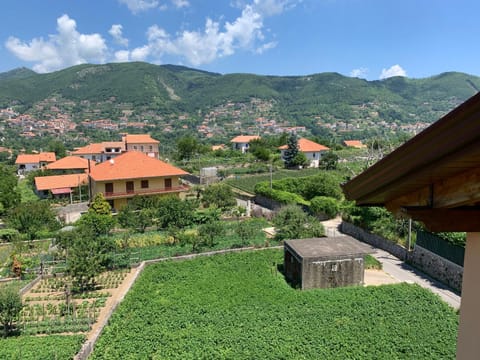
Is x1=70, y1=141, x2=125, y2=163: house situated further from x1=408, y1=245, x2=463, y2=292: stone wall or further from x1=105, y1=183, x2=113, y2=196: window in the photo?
x1=408, y1=245, x2=463, y2=292: stone wall

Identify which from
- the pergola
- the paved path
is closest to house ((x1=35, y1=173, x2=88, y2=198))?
the paved path

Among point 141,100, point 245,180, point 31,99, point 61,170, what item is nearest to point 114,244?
point 245,180

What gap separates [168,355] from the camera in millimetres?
9906

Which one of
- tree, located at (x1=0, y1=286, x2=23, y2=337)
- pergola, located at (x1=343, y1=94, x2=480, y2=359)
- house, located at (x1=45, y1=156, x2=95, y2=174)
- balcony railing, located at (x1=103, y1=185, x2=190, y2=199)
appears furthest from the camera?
house, located at (x1=45, y1=156, x2=95, y2=174)

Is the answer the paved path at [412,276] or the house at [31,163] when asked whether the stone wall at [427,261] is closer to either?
the paved path at [412,276]

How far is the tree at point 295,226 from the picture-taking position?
72.2 ft

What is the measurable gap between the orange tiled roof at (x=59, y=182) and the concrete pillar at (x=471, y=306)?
136 feet

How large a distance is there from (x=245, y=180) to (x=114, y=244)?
97.3 ft

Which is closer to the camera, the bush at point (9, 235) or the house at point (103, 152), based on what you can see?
the bush at point (9, 235)

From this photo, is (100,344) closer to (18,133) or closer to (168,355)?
(168,355)

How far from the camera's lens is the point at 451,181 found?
2.38 meters

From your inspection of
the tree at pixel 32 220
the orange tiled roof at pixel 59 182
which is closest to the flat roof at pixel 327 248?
the tree at pixel 32 220

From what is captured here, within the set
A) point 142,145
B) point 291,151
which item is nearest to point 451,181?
point 291,151

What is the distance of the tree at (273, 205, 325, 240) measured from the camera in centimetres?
2200
